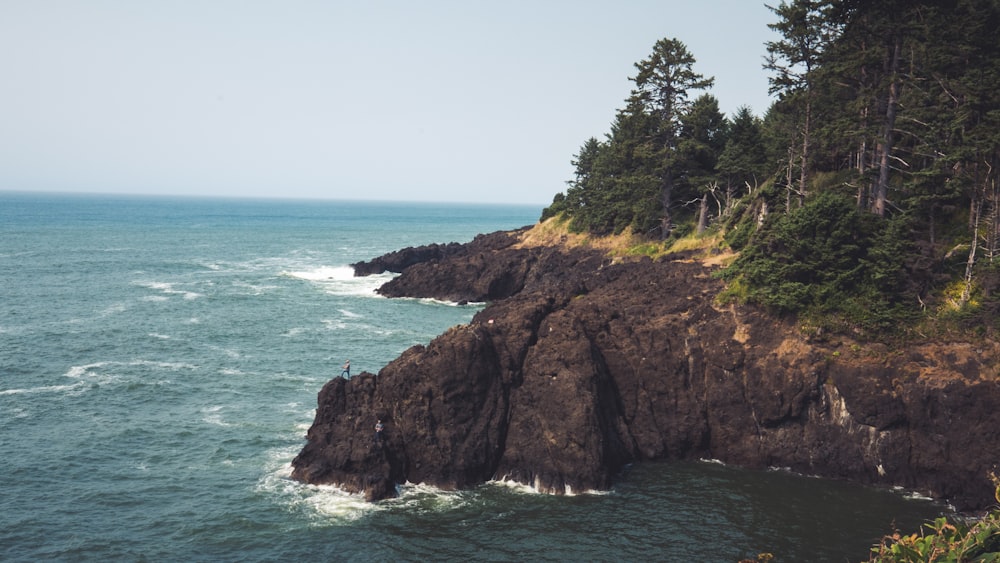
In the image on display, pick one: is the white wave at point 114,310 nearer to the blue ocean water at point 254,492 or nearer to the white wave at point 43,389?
the blue ocean water at point 254,492

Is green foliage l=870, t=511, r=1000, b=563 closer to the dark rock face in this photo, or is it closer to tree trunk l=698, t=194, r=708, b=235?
the dark rock face

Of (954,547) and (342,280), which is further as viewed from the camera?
(342,280)

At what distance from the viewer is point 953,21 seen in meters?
45.8

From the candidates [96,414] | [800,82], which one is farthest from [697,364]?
[96,414]

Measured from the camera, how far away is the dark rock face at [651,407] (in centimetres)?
3619

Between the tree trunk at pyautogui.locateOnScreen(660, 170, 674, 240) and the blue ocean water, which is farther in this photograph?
the tree trunk at pyautogui.locateOnScreen(660, 170, 674, 240)

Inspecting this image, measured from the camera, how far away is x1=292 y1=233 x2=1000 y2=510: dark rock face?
119 feet

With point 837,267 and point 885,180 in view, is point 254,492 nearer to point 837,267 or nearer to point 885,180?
point 837,267

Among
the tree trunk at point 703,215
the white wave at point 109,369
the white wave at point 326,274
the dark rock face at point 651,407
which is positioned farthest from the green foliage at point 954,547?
the white wave at point 326,274

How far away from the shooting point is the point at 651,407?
42.1 metres

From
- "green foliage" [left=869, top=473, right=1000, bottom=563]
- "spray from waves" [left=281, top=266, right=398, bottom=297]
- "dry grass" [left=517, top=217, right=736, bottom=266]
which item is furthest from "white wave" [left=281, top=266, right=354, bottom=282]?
"green foliage" [left=869, top=473, right=1000, bottom=563]

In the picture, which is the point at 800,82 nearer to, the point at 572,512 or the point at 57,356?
the point at 572,512

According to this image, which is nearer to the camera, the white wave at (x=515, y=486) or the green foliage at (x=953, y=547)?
the green foliage at (x=953, y=547)

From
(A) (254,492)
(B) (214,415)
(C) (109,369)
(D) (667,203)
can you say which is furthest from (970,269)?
(C) (109,369)
